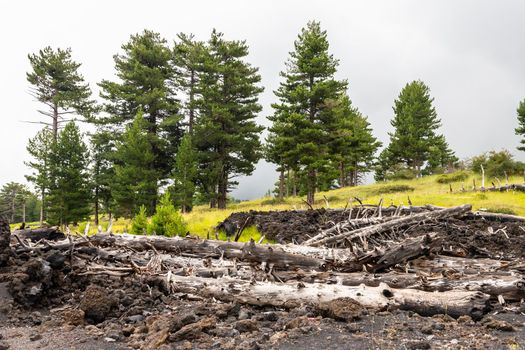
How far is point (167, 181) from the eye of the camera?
3172 cm

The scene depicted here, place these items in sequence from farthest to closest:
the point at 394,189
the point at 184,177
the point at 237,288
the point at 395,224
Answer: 1. the point at 394,189
2. the point at 184,177
3. the point at 395,224
4. the point at 237,288

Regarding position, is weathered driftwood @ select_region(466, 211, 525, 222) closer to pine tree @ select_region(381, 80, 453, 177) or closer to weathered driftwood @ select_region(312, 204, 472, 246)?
weathered driftwood @ select_region(312, 204, 472, 246)

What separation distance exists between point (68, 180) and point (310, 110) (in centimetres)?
2014

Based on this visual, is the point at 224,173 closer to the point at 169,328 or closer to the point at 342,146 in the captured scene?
the point at 342,146

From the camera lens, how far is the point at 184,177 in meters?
27.2

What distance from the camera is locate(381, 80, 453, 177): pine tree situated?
46.2 m

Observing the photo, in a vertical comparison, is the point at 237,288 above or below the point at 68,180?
below

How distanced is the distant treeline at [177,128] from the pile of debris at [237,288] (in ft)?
65.0

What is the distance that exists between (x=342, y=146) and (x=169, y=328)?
2895cm

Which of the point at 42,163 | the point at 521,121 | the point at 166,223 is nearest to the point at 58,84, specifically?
the point at 42,163

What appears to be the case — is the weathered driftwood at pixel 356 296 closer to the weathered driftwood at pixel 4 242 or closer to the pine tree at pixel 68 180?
the weathered driftwood at pixel 4 242

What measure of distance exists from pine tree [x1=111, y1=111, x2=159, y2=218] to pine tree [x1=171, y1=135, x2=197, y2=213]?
1.94 m

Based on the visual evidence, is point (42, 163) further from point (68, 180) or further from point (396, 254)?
point (396, 254)

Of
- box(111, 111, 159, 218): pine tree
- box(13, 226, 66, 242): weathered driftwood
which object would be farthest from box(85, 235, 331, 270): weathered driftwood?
box(111, 111, 159, 218): pine tree
